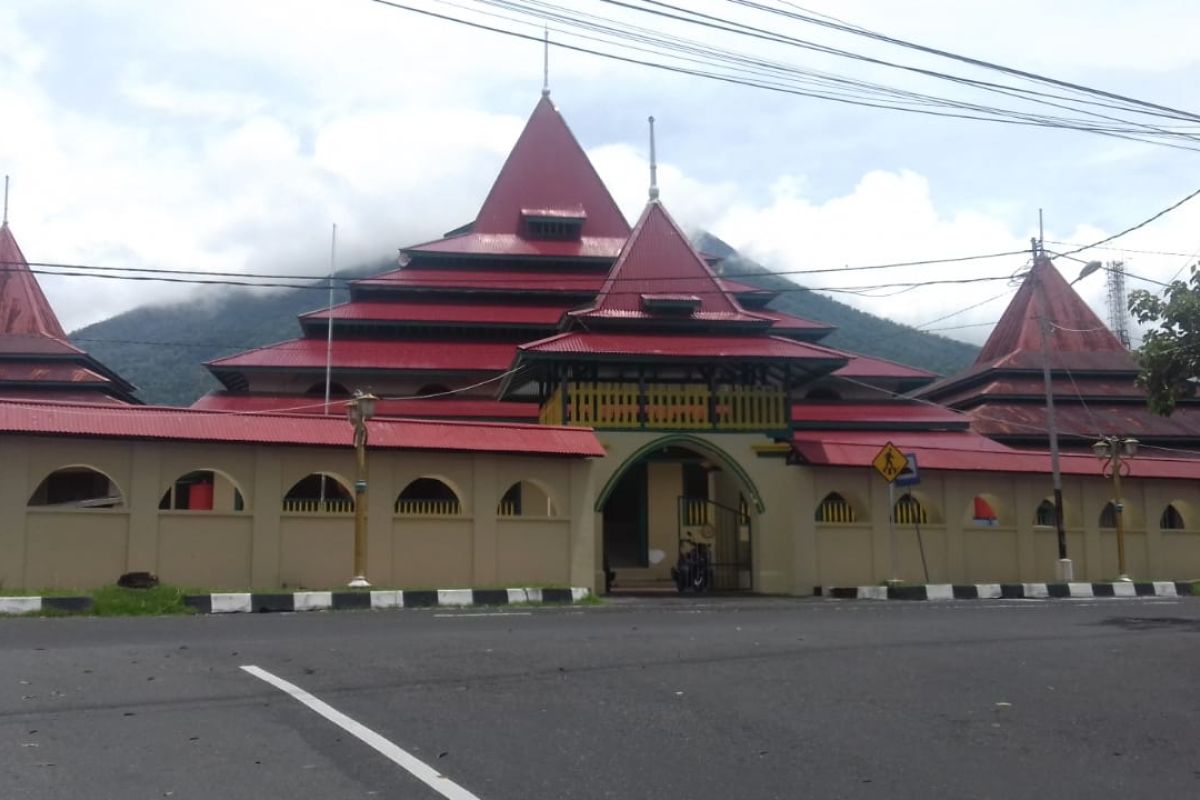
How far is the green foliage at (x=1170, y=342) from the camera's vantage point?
15.5 m

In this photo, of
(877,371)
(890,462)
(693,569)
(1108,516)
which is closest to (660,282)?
(693,569)

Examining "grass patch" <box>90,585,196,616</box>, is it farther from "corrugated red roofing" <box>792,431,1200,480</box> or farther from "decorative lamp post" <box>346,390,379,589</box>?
"corrugated red roofing" <box>792,431,1200,480</box>

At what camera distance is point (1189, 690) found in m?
8.08

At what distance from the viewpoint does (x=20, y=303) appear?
3356 cm

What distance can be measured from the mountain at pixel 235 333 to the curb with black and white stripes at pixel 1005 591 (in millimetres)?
72811

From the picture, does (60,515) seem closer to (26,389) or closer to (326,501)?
(326,501)

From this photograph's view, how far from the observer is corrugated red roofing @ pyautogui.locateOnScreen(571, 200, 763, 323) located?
75.8 feet

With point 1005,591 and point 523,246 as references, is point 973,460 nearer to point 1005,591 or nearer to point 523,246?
point 1005,591

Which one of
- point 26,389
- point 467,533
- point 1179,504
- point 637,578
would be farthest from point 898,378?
point 26,389

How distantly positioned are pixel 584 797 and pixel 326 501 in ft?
43.0

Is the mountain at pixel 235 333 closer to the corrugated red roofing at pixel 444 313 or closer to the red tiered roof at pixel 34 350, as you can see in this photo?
the red tiered roof at pixel 34 350

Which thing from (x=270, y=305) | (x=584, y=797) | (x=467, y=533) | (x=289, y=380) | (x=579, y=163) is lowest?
(x=584, y=797)

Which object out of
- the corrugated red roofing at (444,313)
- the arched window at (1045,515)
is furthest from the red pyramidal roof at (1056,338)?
the corrugated red roofing at (444,313)

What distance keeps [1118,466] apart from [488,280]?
15.7 metres
